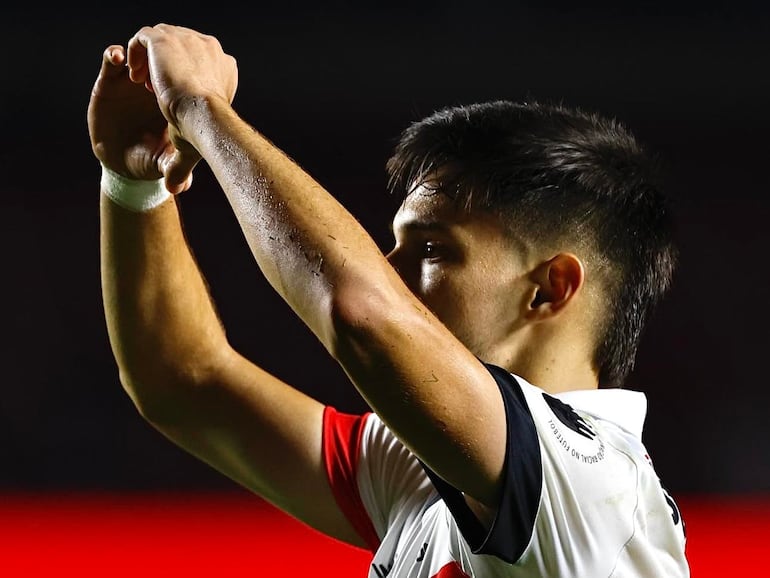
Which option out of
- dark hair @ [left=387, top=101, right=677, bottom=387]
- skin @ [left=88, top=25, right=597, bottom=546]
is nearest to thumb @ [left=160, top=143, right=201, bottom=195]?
skin @ [left=88, top=25, right=597, bottom=546]

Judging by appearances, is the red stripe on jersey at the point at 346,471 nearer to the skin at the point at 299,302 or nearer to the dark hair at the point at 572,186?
the skin at the point at 299,302

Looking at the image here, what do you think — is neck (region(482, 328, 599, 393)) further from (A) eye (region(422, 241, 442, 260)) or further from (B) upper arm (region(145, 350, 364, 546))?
(B) upper arm (region(145, 350, 364, 546))

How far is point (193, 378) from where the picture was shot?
3.88 feet

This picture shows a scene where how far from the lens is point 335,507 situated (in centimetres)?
116

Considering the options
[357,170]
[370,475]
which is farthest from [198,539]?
[370,475]

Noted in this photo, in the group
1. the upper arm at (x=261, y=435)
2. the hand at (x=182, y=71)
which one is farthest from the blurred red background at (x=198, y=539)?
the hand at (x=182, y=71)

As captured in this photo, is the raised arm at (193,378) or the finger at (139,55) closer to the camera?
the finger at (139,55)

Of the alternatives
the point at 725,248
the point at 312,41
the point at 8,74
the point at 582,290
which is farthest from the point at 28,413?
the point at 582,290

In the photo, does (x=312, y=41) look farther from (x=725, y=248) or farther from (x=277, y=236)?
(x=277, y=236)

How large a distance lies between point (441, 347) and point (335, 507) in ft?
1.56

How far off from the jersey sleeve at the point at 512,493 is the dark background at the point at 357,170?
2075mm

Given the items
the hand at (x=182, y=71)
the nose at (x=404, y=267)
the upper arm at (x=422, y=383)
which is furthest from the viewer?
the nose at (x=404, y=267)

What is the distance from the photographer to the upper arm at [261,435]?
1161 mm

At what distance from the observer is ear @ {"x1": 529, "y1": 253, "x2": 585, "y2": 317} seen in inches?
38.5
